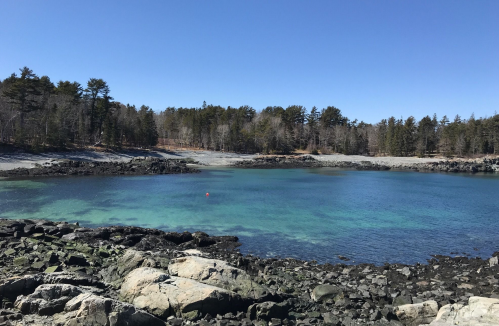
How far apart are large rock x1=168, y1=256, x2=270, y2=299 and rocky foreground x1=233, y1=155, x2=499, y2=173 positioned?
5718cm

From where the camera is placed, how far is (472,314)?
298 inches

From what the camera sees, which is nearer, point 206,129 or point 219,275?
point 219,275

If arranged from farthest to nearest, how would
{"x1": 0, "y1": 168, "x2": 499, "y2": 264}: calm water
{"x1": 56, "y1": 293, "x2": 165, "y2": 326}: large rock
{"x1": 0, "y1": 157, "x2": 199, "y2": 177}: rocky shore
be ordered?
Result: {"x1": 0, "y1": 157, "x2": 199, "y2": 177}: rocky shore
{"x1": 0, "y1": 168, "x2": 499, "y2": 264}: calm water
{"x1": 56, "y1": 293, "x2": 165, "y2": 326}: large rock

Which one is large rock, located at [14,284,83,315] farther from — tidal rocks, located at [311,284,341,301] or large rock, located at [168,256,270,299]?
tidal rocks, located at [311,284,341,301]

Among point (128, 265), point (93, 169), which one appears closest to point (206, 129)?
point (93, 169)

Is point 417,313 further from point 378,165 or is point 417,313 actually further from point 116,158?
point 378,165

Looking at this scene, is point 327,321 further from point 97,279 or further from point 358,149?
point 358,149

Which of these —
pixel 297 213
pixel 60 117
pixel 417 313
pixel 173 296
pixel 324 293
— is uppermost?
pixel 60 117

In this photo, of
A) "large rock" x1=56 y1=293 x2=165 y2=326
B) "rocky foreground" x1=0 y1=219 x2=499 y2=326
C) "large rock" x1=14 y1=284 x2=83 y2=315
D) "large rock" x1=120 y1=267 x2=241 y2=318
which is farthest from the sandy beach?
"large rock" x1=56 y1=293 x2=165 y2=326

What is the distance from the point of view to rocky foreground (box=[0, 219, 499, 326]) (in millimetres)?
7555

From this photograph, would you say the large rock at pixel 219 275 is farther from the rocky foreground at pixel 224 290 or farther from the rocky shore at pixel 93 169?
the rocky shore at pixel 93 169

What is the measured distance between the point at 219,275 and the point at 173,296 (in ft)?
5.53

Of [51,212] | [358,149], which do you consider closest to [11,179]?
[51,212]

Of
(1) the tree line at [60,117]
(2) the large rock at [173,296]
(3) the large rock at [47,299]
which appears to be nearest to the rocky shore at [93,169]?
(1) the tree line at [60,117]
